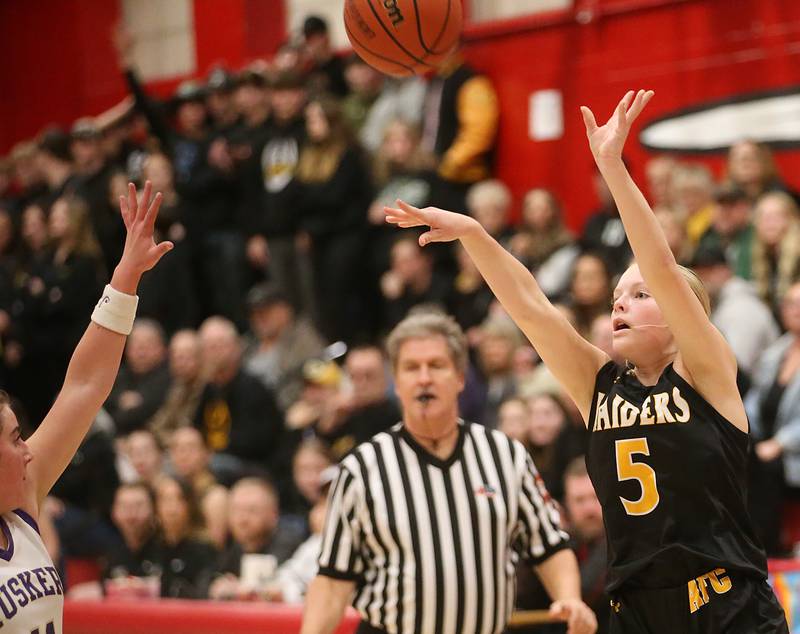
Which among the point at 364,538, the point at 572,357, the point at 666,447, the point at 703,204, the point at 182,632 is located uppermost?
the point at 703,204

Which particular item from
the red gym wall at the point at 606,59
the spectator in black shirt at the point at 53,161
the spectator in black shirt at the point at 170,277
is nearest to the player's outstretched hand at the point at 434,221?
the red gym wall at the point at 606,59

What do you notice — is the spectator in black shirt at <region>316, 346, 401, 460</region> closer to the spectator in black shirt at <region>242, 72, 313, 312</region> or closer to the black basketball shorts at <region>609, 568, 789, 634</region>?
the spectator in black shirt at <region>242, 72, 313, 312</region>

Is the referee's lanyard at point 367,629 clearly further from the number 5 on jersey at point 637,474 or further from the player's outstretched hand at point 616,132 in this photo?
the player's outstretched hand at point 616,132

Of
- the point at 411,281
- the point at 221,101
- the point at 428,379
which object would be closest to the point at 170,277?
the point at 221,101

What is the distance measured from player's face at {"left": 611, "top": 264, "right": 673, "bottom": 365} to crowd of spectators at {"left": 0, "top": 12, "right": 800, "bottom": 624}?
2395mm

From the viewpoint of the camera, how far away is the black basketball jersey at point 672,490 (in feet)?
12.0

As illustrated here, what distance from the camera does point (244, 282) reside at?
36.1ft

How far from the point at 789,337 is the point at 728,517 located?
3593 mm

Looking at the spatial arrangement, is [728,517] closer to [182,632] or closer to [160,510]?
[182,632]

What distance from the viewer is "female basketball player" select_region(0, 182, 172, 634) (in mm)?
3448

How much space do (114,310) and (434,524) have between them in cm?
145

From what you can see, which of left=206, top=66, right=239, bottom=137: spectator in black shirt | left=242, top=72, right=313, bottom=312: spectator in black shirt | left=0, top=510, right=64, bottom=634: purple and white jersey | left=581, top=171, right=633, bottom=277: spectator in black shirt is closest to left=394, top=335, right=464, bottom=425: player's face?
left=0, top=510, right=64, bottom=634: purple and white jersey

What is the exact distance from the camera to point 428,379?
4.73m

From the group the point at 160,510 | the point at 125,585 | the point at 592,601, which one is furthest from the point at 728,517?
the point at 160,510
